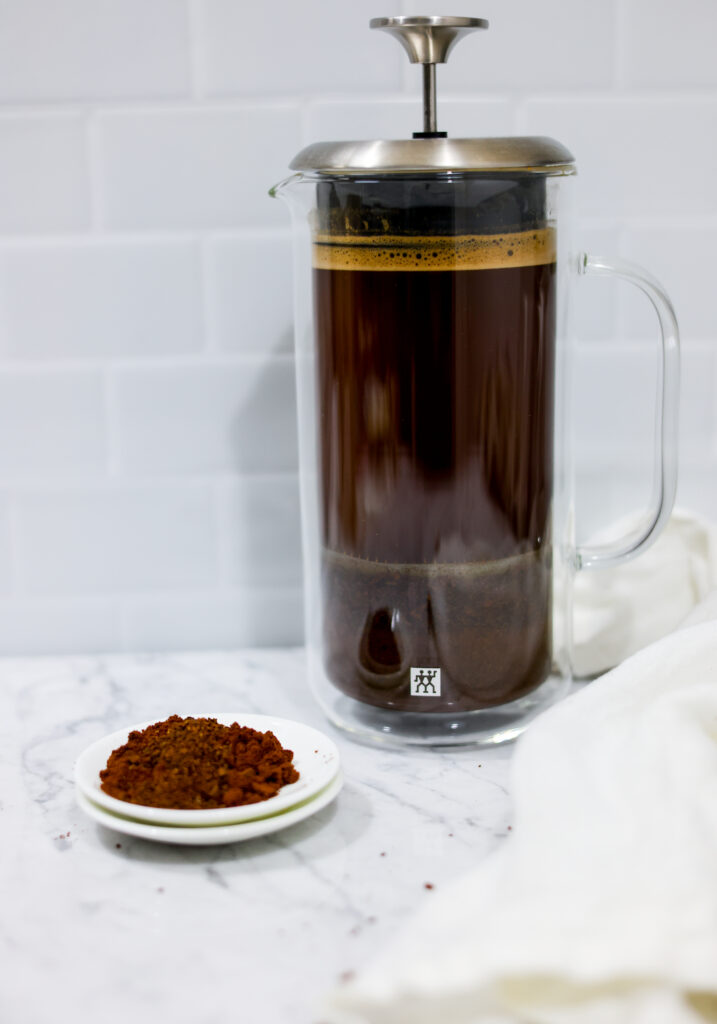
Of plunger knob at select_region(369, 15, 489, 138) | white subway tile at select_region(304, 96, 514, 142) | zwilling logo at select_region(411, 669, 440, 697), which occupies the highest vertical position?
plunger knob at select_region(369, 15, 489, 138)

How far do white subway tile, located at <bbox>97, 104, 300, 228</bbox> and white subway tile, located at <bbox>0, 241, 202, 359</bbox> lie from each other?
0.09 feet

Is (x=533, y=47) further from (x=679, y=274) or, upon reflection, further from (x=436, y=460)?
(x=436, y=460)

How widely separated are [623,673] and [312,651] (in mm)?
224

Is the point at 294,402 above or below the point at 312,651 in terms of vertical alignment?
above

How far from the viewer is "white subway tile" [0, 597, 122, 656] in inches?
35.0

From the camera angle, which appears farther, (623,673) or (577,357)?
(577,357)

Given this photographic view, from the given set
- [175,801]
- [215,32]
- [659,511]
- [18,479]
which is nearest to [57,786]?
[175,801]

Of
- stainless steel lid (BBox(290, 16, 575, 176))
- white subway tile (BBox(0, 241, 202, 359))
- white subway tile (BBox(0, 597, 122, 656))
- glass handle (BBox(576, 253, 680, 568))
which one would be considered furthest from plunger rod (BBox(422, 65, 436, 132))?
white subway tile (BBox(0, 597, 122, 656))

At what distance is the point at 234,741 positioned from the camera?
2.07 feet

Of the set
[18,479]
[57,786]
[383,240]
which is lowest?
[57,786]

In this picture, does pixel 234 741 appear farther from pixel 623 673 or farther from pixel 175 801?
pixel 623 673

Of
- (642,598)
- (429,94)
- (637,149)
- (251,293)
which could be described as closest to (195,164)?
(251,293)

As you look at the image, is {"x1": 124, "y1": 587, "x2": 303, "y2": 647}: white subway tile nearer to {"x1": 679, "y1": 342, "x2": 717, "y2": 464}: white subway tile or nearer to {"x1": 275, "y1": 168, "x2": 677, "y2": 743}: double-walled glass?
{"x1": 275, "y1": 168, "x2": 677, "y2": 743}: double-walled glass

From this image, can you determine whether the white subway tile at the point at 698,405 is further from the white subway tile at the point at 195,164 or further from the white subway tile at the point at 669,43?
the white subway tile at the point at 195,164
